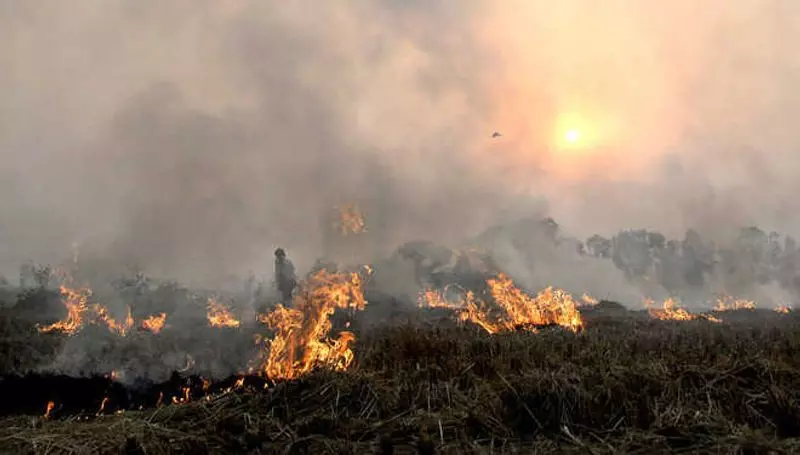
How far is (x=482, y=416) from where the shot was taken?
7.17m

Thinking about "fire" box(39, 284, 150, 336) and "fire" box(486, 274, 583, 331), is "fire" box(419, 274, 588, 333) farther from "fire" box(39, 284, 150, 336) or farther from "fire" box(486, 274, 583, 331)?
"fire" box(39, 284, 150, 336)

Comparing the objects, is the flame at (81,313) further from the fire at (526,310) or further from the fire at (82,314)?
the fire at (526,310)

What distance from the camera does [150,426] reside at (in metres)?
7.05

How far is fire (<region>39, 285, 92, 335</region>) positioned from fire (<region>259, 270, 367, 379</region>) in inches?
560

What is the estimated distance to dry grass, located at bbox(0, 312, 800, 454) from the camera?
21.0 ft

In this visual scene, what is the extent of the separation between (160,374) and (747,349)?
14.4m

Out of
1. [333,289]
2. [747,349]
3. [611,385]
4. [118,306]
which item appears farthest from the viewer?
[118,306]

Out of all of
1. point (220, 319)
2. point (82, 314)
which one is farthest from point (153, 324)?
point (82, 314)

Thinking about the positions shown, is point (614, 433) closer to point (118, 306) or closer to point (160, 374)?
point (160, 374)

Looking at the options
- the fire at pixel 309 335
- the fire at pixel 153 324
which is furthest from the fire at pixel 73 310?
the fire at pixel 309 335

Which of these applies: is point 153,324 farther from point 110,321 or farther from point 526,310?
point 526,310

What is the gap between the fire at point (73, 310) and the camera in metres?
24.6

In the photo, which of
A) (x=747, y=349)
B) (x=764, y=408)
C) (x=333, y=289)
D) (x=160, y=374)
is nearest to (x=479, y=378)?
(x=764, y=408)

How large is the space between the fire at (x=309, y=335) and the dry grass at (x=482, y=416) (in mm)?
1481
